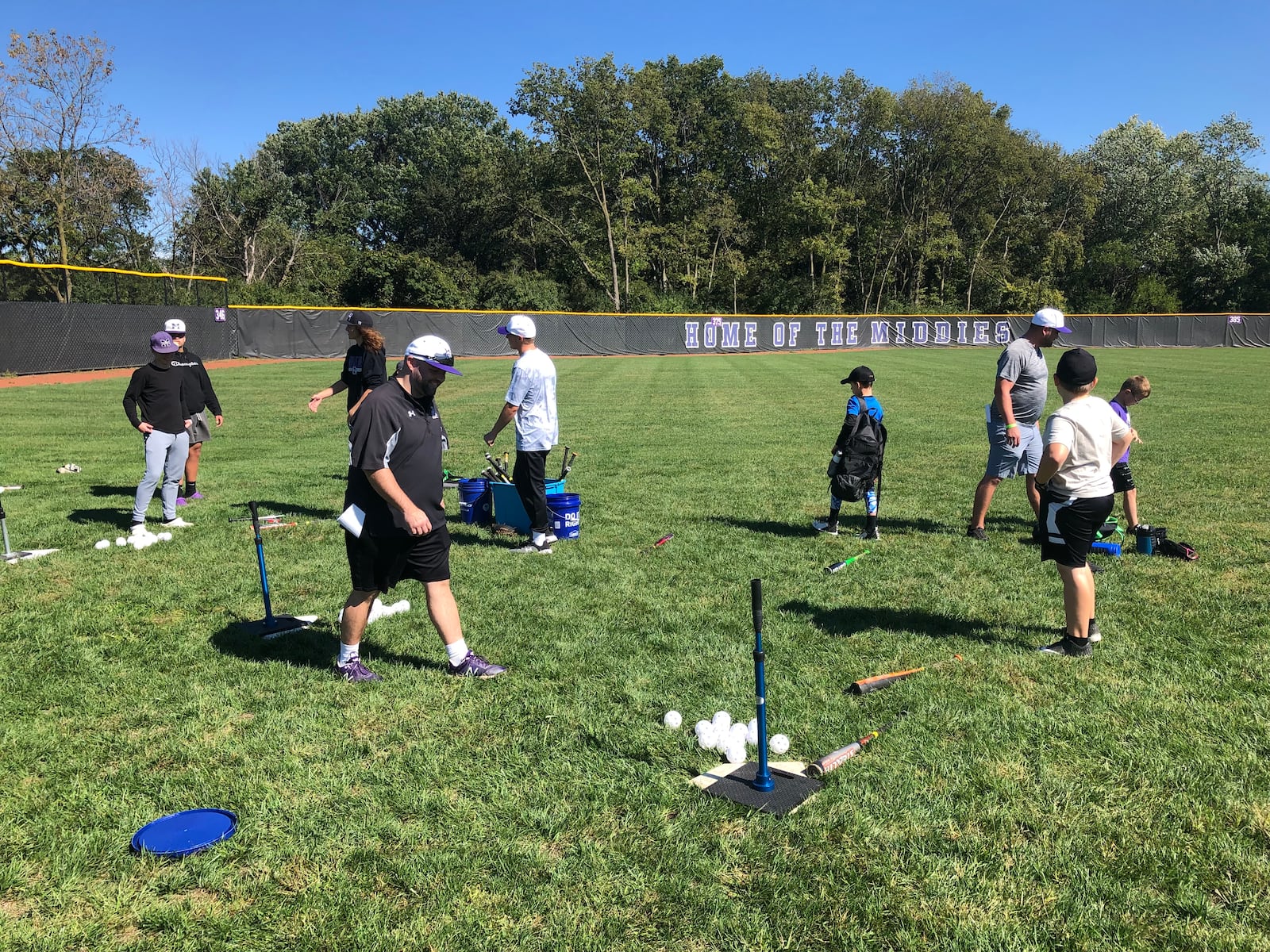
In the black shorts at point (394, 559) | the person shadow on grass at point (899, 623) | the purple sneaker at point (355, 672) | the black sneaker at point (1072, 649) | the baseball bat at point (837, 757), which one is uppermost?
the black shorts at point (394, 559)

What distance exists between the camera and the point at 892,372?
28.1 m

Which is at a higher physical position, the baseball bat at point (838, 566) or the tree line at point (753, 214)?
the tree line at point (753, 214)

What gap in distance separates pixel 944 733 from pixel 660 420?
41.7 ft

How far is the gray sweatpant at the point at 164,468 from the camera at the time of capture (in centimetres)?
781

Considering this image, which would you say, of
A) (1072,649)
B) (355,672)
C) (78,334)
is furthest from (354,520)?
(78,334)

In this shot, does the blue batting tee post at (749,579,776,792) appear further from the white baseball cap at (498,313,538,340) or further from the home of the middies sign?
the home of the middies sign

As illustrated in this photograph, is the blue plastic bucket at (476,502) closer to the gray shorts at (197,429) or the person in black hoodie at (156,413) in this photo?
the person in black hoodie at (156,413)

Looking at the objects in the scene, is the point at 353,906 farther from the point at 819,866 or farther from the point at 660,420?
the point at 660,420

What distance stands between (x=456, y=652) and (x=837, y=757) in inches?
89.0

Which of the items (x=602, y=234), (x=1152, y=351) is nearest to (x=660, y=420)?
(x=1152, y=351)

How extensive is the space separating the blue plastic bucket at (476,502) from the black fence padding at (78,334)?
1995 cm

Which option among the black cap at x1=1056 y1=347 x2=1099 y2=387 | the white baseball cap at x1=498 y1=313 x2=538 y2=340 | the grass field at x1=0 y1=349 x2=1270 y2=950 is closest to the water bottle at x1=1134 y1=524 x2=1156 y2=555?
the grass field at x1=0 y1=349 x2=1270 y2=950

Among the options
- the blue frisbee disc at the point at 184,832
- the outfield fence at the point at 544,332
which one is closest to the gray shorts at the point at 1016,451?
the blue frisbee disc at the point at 184,832

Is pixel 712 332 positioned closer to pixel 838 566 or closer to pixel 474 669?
pixel 838 566
